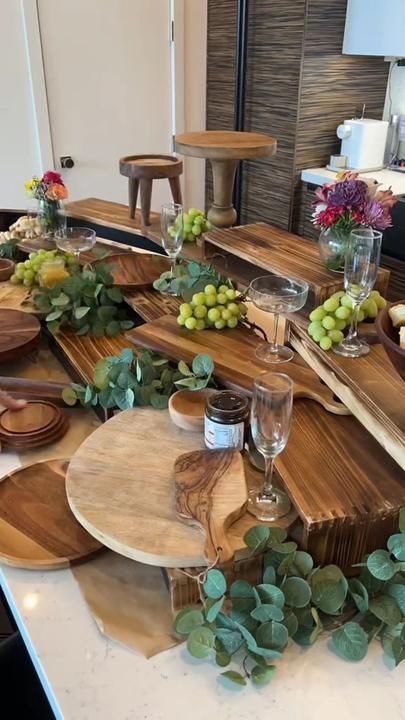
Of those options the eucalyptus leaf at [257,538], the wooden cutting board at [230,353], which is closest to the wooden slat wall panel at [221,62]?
the wooden cutting board at [230,353]

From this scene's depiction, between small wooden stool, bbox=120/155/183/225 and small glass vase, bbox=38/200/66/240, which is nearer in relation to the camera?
small wooden stool, bbox=120/155/183/225

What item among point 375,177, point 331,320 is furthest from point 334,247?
point 375,177

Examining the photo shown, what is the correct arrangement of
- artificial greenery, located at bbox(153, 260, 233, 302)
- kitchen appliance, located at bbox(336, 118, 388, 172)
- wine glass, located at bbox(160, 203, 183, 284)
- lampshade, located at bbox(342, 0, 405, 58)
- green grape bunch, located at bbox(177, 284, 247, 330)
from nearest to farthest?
green grape bunch, located at bbox(177, 284, 247, 330)
artificial greenery, located at bbox(153, 260, 233, 302)
wine glass, located at bbox(160, 203, 183, 284)
lampshade, located at bbox(342, 0, 405, 58)
kitchen appliance, located at bbox(336, 118, 388, 172)

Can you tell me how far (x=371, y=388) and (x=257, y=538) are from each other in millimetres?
304

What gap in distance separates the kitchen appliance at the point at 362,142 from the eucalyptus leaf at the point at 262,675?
8.48 ft

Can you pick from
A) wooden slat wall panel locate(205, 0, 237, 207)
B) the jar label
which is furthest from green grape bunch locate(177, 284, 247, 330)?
wooden slat wall panel locate(205, 0, 237, 207)

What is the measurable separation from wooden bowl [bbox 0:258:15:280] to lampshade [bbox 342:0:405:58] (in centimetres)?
186

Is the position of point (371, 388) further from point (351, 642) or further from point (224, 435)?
point (351, 642)

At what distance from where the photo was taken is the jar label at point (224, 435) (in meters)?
0.97

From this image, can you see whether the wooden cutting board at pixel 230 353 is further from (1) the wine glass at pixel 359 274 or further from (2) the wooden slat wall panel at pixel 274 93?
(2) the wooden slat wall panel at pixel 274 93

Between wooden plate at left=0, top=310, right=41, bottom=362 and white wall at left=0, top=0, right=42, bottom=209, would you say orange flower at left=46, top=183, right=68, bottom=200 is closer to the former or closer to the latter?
wooden plate at left=0, top=310, right=41, bottom=362

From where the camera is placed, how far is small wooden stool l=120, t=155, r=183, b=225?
172cm

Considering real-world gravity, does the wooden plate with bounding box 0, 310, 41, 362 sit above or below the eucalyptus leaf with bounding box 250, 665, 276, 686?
above

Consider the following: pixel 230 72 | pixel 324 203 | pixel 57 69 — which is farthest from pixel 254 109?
pixel 324 203
